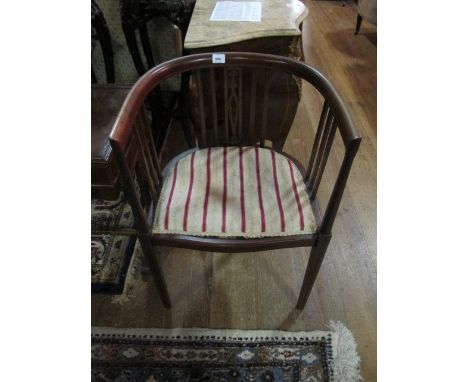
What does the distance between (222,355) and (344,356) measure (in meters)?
0.39

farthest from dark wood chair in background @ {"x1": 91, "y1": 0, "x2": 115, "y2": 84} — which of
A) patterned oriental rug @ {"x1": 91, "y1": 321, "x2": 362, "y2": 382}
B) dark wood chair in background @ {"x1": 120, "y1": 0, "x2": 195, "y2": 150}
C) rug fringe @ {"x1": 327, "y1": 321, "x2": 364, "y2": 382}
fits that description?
rug fringe @ {"x1": 327, "y1": 321, "x2": 364, "y2": 382}

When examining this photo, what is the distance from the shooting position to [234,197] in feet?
2.95

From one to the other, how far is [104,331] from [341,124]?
0.98m

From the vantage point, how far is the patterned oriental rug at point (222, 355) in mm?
1016

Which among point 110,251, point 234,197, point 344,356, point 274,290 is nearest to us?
point 234,197

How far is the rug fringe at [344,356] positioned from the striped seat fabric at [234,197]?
479 mm

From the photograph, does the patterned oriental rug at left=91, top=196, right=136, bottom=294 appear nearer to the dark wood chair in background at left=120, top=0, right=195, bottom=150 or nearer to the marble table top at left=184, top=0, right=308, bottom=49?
the dark wood chair in background at left=120, top=0, right=195, bottom=150

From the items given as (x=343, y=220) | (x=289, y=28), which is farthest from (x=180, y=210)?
(x=343, y=220)

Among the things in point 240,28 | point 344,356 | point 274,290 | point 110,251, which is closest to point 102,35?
point 240,28

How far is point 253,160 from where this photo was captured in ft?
3.30

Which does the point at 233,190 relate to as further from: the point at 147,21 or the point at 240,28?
the point at 147,21

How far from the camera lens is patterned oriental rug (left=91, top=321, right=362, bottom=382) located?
1.02 m

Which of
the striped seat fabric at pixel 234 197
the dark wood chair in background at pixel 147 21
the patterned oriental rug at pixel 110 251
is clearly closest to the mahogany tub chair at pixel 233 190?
the striped seat fabric at pixel 234 197

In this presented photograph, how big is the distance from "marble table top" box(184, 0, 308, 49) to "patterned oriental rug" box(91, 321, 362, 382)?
968mm
